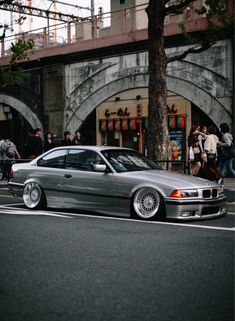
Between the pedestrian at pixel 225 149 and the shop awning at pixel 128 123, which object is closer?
the pedestrian at pixel 225 149

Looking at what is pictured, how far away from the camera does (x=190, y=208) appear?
29.7ft

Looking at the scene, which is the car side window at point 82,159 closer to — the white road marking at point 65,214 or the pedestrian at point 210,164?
the white road marking at point 65,214

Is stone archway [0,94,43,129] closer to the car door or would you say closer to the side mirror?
the car door

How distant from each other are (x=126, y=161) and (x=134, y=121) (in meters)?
12.7

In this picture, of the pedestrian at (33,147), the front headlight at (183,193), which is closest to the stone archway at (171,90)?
the pedestrian at (33,147)

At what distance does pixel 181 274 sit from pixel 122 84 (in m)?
18.5

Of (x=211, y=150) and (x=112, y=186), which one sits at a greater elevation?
(x=211, y=150)

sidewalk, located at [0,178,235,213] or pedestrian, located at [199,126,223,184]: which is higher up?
pedestrian, located at [199,126,223,184]

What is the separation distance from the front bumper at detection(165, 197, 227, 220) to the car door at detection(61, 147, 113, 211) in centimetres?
118

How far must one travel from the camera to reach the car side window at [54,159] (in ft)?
35.1

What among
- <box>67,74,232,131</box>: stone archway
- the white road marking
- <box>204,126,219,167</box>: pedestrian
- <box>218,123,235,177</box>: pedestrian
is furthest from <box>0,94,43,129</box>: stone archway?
the white road marking

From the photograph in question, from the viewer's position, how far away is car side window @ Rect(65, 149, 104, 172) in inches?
402

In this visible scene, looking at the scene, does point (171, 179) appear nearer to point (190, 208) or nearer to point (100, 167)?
point (190, 208)

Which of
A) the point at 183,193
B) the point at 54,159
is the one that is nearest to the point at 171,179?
the point at 183,193
